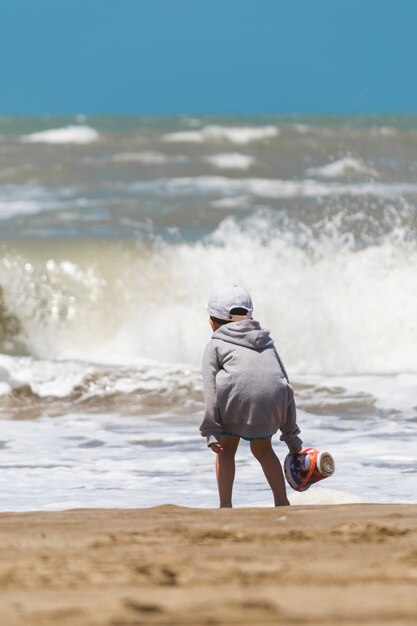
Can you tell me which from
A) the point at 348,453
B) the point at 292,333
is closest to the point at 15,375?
the point at 292,333

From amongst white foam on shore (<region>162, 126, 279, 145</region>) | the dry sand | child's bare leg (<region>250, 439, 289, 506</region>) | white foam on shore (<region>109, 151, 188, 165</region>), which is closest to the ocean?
white foam on shore (<region>109, 151, 188, 165</region>)

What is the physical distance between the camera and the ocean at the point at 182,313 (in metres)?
6.34

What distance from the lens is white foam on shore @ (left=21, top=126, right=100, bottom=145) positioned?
25.0 meters

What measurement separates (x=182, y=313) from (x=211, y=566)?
803cm

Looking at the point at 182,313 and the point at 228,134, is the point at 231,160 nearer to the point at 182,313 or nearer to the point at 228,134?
the point at 228,134

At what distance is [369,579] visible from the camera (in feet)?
9.93

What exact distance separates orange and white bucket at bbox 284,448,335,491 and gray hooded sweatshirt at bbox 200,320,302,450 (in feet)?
0.48

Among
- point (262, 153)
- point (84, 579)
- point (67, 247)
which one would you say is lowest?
point (84, 579)

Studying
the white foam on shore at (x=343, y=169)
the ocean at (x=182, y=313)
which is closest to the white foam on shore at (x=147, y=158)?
the ocean at (x=182, y=313)

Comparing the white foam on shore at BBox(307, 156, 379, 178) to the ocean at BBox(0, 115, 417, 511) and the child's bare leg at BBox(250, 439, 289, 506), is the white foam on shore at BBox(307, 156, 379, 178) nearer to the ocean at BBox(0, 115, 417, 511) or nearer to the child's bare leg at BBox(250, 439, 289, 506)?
the ocean at BBox(0, 115, 417, 511)

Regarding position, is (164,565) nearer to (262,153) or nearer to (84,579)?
(84,579)

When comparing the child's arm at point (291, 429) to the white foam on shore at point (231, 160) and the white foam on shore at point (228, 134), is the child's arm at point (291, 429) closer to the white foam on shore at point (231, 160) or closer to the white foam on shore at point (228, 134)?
the white foam on shore at point (231, 160)

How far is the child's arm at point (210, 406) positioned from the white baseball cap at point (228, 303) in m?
0.18

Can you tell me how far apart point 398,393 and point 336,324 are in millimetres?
2586
